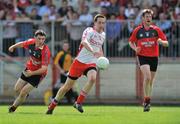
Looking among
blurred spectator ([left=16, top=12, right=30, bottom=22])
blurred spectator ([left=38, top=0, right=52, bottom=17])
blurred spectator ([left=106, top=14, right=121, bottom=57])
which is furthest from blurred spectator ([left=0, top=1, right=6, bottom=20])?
blurred spectator ([left=106, top=14, right=121, bottom=57])

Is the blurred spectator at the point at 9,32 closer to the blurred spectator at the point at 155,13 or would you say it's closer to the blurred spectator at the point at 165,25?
the blurred spectator at the point at 155,13

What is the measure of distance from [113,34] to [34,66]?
9494mm

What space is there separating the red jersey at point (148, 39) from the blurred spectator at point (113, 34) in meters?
7.53

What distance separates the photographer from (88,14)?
94.1ft

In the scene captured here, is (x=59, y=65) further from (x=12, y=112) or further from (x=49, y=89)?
(x=12, y=112)

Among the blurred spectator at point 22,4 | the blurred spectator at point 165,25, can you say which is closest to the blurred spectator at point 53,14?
the blurred spectator at point 22,4

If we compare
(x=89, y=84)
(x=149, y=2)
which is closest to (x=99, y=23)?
(x=89, y=84)

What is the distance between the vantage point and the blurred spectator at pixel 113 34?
28359mm

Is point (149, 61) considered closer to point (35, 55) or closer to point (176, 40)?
point (35, 55)

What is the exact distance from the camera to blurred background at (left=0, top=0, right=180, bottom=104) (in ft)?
93.1

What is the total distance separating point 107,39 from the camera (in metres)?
28.4

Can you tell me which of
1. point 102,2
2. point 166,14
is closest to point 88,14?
point 102,2

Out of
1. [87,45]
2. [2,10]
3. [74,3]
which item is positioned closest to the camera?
[87,45]

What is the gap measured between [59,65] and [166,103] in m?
4.60
